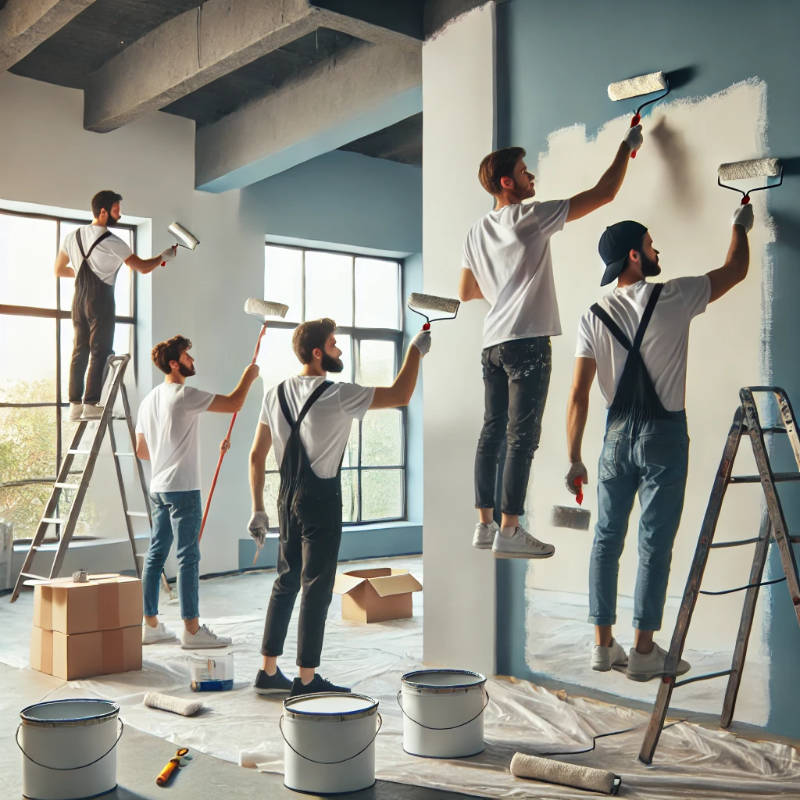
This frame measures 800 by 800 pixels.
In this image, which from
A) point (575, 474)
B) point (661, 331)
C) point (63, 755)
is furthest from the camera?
point (575, 474)

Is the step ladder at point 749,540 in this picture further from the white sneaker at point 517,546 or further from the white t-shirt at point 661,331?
the white sneaker at point 517,546

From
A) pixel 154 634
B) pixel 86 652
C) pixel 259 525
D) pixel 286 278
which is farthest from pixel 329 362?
pixel 286 278

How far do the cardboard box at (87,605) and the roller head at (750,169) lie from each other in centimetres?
314

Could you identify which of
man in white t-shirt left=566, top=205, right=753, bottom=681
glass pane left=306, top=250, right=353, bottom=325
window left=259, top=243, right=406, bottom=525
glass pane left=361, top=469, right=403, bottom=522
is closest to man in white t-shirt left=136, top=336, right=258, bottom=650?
man in white t-shirt left=566, top=205, right=753, bottom=681

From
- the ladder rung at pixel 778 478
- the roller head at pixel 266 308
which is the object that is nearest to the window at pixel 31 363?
the roller head at pixel 266 308

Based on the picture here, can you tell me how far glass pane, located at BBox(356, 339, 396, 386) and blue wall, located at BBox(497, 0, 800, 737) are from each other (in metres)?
4.35

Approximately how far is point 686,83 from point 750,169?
1.77ft

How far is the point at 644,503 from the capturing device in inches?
121

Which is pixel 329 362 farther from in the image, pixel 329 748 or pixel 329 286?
pixel 329 286

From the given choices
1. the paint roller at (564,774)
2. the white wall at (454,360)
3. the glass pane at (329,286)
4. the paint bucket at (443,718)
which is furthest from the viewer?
the glass pane at (329,286)

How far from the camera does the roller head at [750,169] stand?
3.25 metres

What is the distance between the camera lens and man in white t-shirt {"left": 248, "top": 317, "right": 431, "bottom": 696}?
3795 mm

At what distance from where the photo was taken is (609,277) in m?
3.18

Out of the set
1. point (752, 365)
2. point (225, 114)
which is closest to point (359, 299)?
point (225, 114)
